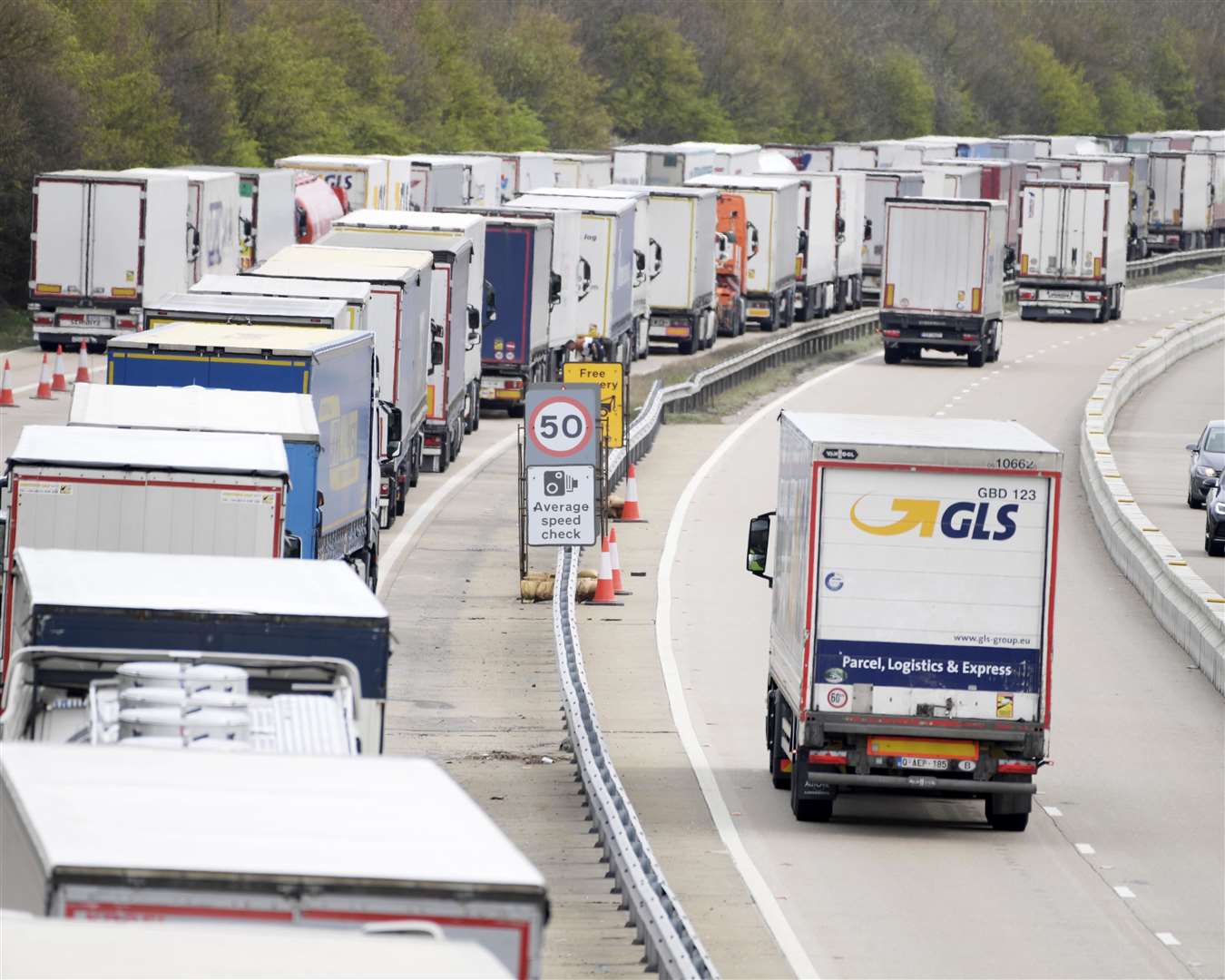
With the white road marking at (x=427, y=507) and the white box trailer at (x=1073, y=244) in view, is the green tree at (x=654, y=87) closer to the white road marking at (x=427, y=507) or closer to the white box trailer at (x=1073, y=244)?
the white box trailer at (x=1073, y=244)

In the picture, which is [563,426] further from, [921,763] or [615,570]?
[921,763]

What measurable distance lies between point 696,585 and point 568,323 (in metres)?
16.1

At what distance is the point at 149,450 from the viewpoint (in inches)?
650

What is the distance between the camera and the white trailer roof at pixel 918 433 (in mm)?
17344

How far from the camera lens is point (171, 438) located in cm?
1711

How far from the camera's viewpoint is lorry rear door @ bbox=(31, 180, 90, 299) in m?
46.6

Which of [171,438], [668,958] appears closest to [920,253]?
[171,438]

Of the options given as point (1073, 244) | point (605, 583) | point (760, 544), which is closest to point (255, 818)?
point (760, 544)

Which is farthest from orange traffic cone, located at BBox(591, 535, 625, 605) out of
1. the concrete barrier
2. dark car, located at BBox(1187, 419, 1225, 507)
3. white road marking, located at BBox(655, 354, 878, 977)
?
dark car, located at BBox(1187, 419, 1225, 507)

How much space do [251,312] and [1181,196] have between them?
257 ft

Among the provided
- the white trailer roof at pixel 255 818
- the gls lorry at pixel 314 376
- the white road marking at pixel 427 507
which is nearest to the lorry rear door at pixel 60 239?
the white road marking at pixel 427 507

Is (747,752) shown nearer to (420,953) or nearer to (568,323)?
(420,953)

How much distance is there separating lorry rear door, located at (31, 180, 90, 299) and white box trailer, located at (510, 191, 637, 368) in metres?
7.38

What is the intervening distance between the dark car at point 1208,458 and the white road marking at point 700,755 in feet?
21.6
